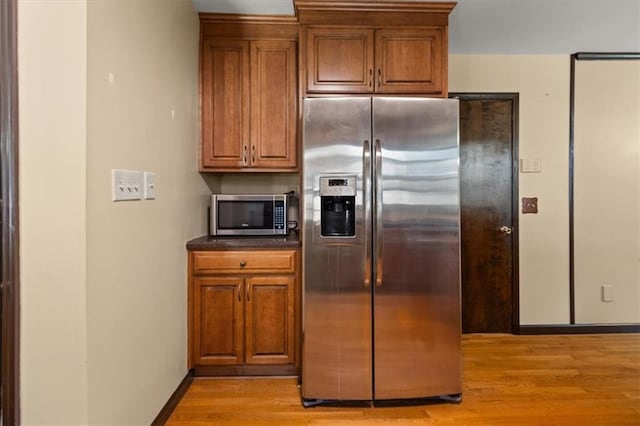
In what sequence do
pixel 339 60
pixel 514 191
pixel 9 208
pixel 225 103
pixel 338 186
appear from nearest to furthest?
pixel 9 208 < pixel 338 186 < pixel 339 60 < pixel 225 103 < pixel 514 191

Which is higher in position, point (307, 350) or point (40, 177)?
point (40, 177)

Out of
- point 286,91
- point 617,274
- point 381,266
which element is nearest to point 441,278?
point 381,266

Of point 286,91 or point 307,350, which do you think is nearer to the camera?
point 307,350

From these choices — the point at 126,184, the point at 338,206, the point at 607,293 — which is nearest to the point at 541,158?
the point at 607,293

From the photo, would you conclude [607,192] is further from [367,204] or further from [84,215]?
[84,215]

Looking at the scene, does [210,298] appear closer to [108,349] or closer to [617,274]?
[108,349]

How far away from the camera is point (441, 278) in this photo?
2111 mm

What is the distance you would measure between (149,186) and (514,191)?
2867 millimetres

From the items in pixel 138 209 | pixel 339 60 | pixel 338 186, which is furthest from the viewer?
pixel 339 60

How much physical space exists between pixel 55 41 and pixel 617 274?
4177 millimetres

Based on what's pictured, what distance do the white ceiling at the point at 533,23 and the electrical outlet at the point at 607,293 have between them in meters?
2.03

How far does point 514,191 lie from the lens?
319 centimetres

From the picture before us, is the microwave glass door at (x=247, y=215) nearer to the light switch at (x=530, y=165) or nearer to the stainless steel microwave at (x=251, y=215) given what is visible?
the stainless steel microwave at (x=251, y=215)

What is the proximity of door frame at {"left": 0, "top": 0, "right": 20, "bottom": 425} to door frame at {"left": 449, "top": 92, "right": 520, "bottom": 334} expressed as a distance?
9.62 ft
